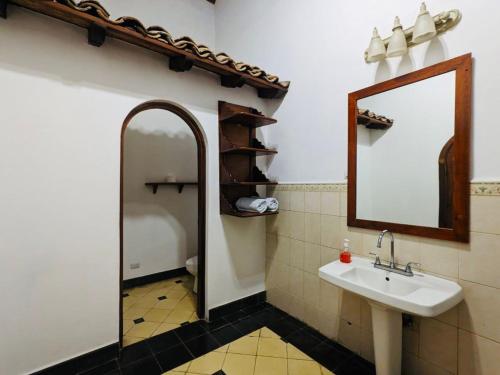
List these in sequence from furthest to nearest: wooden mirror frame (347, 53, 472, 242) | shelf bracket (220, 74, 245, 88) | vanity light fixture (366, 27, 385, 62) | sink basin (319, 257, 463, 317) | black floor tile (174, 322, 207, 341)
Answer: shelf bracket (220, 74, 245, 88) < black floor tile (174, 322, 207, 341) < vanity light fixture (366, 27, 385, 62) < wooden mirror frame (347, 53, 472, 242) < sink basin (319, 257, 463, 317)

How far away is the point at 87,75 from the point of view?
161 cm

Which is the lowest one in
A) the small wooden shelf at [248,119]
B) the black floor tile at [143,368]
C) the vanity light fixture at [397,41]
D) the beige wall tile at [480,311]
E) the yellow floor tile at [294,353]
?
the black floor tile at [143,368]

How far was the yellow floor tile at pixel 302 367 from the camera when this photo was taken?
1642 millimetres

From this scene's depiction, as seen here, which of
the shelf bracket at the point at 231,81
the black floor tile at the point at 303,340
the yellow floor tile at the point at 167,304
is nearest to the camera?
the black floor tile at the point at 303,340

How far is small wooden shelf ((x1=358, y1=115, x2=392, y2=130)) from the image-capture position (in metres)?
1.67

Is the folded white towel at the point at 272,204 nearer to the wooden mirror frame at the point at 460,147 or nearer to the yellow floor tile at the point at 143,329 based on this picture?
the wooden mirror frame at the point at 460,147

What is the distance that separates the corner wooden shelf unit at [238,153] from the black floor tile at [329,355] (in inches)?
44.5

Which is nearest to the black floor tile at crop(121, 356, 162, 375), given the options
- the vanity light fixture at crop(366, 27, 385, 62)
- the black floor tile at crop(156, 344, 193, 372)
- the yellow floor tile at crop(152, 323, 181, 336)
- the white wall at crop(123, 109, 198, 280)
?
the black floor tile at crop(156, 344, 193, 372)

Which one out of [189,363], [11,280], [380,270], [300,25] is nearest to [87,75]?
[11,280]

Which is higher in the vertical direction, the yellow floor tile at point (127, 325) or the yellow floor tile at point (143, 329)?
the yellow floor tile at point (127, 325)

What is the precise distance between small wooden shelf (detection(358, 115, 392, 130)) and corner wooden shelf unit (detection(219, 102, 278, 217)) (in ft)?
2.57

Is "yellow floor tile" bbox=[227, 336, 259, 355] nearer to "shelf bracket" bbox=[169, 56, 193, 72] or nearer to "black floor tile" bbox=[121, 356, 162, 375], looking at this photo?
"black floor tile" bbox=[121, 356, 162, 375]

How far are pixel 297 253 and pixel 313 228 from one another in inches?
12.3

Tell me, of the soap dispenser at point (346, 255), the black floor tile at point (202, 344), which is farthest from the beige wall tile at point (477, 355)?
the black floor tile at point (202, 344)
